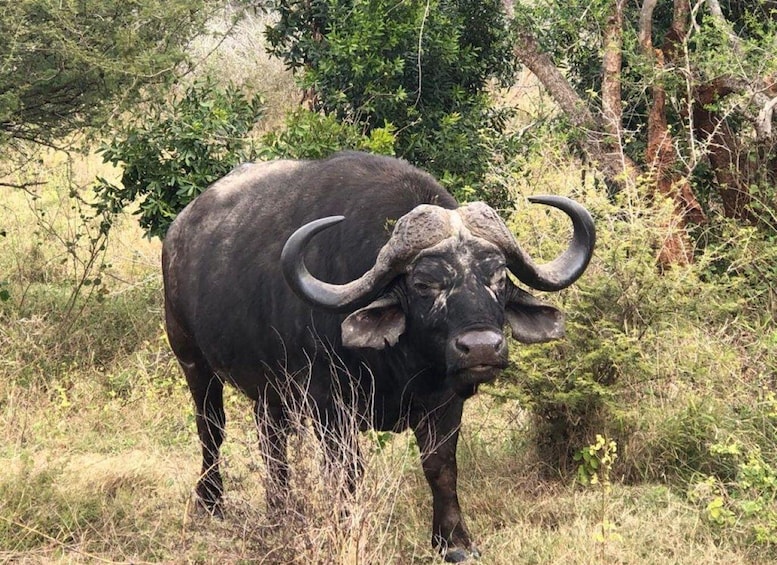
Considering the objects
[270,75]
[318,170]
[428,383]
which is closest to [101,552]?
[428,383]

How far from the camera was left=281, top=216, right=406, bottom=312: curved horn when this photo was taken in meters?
4.35

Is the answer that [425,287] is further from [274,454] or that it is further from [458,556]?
[274,454]

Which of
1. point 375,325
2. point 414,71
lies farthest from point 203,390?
point 414,71

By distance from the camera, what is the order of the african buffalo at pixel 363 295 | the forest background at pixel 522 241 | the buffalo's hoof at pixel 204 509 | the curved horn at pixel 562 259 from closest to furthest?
the african buffalo at pixel 363 295
the curved horn at pixel 562 259
the forest background at pixel 522 241
the buffalo's hoof at pixel 204 509

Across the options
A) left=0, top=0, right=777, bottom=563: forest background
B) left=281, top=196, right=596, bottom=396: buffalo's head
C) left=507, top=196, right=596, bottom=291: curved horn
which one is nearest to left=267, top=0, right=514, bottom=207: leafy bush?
left=0, top=0, right=777, bottom=563: forest background

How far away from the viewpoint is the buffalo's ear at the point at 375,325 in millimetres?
4379

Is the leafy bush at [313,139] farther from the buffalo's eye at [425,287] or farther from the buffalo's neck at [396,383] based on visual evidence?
the buffalo's eye at [425,287]

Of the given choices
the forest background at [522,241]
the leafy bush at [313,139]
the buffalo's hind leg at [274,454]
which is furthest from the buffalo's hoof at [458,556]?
the leafy bush at [313,139]

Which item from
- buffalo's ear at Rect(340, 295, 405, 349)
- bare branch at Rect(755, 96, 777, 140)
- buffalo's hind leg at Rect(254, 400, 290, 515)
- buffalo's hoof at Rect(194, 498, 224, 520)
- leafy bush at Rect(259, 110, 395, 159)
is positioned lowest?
buffalo's hoof at Rect(194, 498, 224, 520)

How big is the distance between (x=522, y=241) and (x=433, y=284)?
1753 mm

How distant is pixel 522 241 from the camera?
5.97 meters

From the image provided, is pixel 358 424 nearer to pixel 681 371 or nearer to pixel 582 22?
pixel 681 371

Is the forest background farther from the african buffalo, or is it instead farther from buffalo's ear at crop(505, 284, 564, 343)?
buffalo's ear at crop(505, 284, 564, 343)

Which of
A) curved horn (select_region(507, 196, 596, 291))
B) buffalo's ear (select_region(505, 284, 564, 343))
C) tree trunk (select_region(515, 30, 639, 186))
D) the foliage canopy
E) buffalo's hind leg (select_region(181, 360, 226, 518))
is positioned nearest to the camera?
curved horn (select_region(507, 196, 596, 291))
